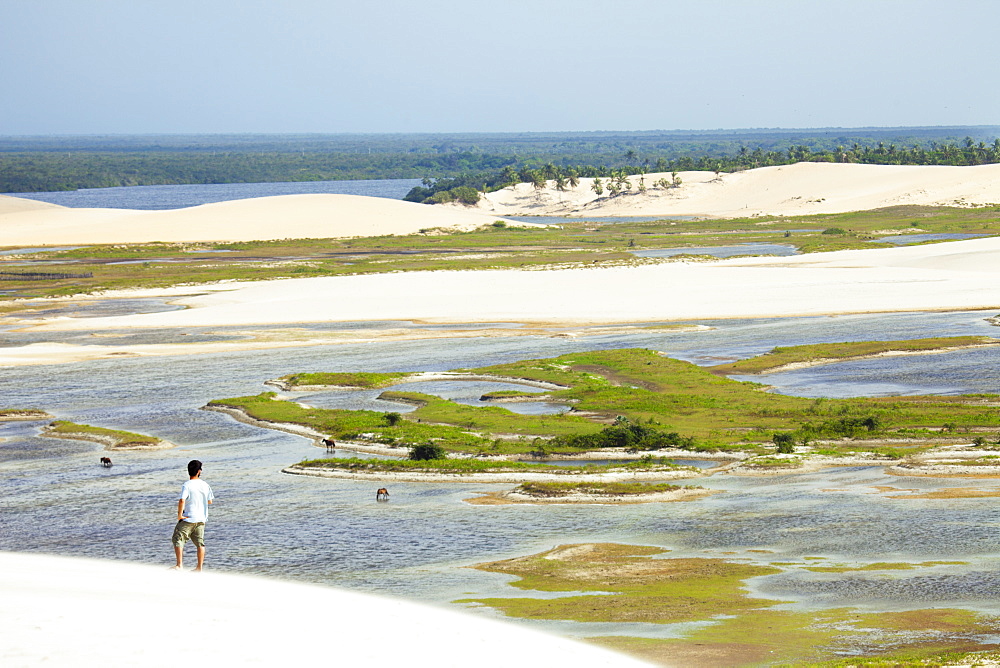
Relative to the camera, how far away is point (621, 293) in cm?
8725

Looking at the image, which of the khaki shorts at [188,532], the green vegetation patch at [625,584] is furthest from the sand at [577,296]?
the khaki shorts at [188,532]

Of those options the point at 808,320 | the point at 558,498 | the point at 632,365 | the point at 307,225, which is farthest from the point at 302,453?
the point at 307,225

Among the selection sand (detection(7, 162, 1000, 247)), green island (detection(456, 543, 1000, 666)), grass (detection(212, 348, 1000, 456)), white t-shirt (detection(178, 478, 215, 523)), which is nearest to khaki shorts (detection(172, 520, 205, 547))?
white t-shirt (detection(178, 478, 215, 523))

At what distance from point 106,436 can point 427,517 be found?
1848 centimetres

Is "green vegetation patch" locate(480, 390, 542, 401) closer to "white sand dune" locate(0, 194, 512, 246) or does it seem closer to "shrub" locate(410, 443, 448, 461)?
"shrub" locate(410, 443, 448, 461)

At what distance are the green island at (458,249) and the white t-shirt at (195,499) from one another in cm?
7246

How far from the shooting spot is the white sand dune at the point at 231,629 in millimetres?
16047

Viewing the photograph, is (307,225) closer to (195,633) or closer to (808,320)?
(808,320)

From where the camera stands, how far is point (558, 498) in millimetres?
34531

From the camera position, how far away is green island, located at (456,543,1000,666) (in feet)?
65.0

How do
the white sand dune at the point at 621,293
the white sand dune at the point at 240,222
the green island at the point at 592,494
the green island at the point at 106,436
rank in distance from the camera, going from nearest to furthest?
the green island at the point at 592,494 → the green island at the point at 106,436 → the white sand dune at the point at 621,293 → the white sand dune at the point at 240,222

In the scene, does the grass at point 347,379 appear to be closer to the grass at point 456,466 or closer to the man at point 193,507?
the grass at point 456,466

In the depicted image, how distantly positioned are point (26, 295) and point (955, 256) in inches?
3058

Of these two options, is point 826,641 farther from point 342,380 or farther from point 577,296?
point 577,296
